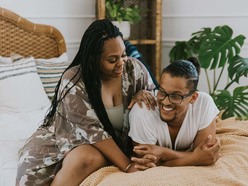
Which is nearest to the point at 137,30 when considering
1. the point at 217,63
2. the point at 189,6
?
the point at 189,6

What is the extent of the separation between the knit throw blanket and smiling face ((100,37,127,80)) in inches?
16.3

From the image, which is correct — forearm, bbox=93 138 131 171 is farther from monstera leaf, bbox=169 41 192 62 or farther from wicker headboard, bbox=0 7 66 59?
monstera leaf, bbox=169 41 192 62

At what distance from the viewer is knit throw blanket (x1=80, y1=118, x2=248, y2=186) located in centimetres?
139

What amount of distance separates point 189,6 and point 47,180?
7.27ft

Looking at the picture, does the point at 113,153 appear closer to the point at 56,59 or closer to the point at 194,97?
the point at 194,97

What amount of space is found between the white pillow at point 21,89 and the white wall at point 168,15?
1.92 ft

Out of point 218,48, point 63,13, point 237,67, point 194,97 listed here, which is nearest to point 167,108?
point 194,97

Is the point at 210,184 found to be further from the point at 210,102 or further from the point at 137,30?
the point at 137,30

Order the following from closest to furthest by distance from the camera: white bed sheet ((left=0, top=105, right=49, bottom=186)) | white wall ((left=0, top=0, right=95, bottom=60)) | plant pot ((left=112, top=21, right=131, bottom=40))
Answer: white bed sheet ((left=0, top=105, right=49, bottom=186)) < white wall ((left=0, top=0, right=95, bottom=60)) < plant pot ((left=112, top=21, right=131, bottom=40))

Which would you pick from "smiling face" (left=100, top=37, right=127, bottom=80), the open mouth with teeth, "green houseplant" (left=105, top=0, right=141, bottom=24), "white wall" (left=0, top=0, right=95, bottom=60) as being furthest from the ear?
"white wall" (left=0, top=0, right=95, bottom=60)

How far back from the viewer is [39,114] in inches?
97.7

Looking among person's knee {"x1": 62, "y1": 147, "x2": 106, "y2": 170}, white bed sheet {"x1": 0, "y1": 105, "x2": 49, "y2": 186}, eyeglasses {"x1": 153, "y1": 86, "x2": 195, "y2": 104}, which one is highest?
eyeglasses {"x1": 153, "y1": 86, "x2": 195, "y2": 104}

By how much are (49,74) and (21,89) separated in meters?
0.27

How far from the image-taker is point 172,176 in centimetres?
140
